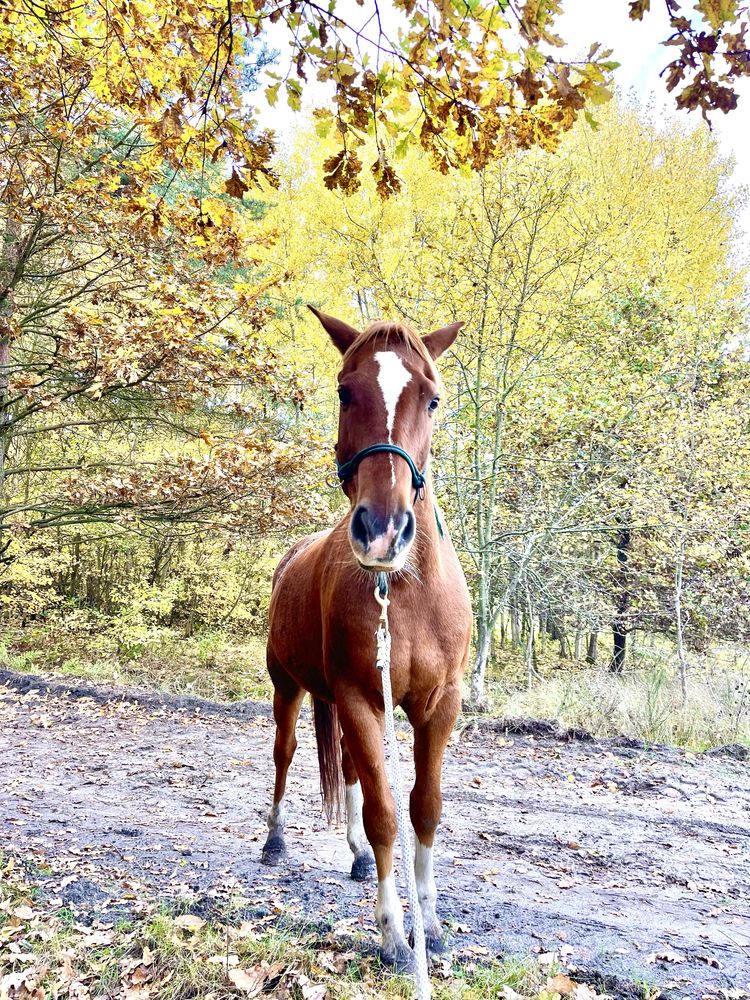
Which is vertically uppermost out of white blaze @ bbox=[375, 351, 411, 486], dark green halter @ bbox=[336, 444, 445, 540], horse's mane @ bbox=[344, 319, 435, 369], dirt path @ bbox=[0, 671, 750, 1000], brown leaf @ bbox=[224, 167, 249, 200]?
brown leaf @ bbox=[224, 167, 249, 200]

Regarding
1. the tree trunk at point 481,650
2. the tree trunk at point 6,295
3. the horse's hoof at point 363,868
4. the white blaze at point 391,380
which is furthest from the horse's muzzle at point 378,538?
the tree trunk at point 481,650

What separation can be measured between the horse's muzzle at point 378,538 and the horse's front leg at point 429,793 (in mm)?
958

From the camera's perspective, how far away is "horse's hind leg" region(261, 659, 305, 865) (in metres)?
3.64

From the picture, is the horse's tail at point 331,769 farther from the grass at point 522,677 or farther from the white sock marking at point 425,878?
the grass at point 522,677

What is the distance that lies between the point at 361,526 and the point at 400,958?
68.3 inches

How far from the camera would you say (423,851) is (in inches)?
104

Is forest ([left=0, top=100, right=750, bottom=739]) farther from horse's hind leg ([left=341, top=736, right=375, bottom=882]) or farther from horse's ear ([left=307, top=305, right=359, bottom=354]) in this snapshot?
horse's hind leg ([left=341, top=736, right=375, bottom=882])

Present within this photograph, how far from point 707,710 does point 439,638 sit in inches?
236

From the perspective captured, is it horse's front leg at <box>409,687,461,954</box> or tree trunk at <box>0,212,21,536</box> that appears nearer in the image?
horse's front leg at <box>409,687,461,954</box>

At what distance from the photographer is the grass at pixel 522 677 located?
6.88 m

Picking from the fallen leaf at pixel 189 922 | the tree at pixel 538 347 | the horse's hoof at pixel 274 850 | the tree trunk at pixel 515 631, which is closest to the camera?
the fallen leaf at pixel 189 922

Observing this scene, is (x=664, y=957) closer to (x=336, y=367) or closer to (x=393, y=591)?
(x=393, y=591)

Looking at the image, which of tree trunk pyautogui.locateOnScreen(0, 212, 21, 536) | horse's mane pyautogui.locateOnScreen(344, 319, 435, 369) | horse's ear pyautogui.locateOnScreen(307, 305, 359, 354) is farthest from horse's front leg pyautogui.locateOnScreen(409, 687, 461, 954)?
tree trunk pyautogui.locateOnScreen(0, 212, 21, 536)

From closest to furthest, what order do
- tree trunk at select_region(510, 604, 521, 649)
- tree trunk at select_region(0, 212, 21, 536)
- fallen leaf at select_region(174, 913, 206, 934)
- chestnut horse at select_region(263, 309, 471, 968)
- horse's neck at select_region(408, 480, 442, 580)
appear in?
chestnut horse at select_region(263, 309, 471, 968), horse's neck at select_region(408, 480, 442, 580), fallen leaf at select_region(174, 913, 206, 934), tree trunk at select_region(0, 212, 21, 536), tree trunk at select_region(510, 604, 521, 649)
